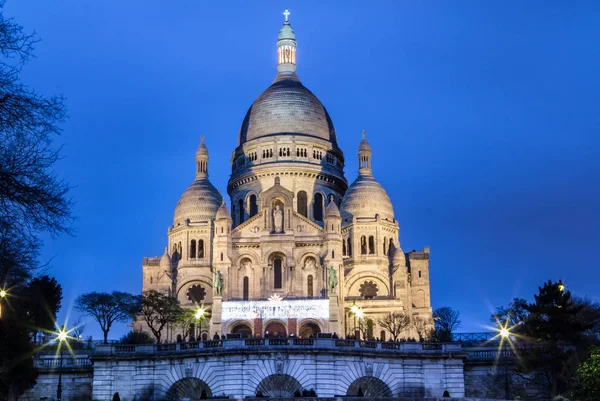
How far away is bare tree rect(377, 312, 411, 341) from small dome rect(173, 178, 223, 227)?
2738cm

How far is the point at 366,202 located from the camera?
11156 centimetres

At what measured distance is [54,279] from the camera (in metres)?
85.4

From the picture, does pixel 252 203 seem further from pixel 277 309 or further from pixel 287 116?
pixel 277 309

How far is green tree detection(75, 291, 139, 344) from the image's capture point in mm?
88812

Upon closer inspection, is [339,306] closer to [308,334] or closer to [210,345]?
[308,334]

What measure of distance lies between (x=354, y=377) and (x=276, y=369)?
4568 millimetres

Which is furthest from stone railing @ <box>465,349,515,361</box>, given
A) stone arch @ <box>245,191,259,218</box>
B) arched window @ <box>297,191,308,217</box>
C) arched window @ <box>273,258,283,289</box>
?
stone arch @ <box>245,191,259,218</box>

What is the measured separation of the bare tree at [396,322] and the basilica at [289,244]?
5.38 feet

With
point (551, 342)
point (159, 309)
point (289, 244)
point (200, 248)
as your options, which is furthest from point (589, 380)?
point (200, 248)

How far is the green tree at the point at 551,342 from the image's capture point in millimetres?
55750

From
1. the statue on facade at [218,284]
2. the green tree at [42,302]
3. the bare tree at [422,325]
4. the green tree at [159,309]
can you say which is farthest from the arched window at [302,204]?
the green tree at [42,302]

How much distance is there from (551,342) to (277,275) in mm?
51366

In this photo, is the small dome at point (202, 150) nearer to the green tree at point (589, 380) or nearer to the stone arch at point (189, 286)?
the stone arch at point (189, 286)

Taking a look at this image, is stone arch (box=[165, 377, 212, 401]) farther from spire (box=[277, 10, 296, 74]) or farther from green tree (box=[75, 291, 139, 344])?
spire (box=[277, 10, 296, 74])
